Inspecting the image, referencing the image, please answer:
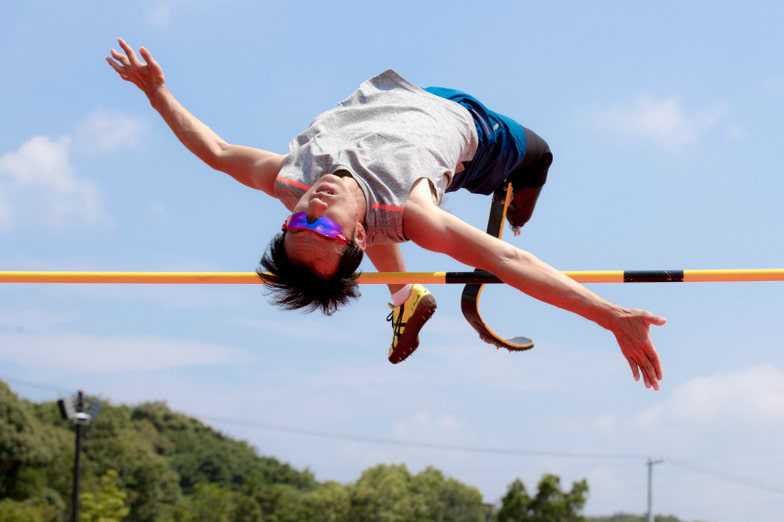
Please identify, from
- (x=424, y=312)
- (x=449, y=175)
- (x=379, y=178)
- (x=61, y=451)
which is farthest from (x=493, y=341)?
(x=61, y=451)

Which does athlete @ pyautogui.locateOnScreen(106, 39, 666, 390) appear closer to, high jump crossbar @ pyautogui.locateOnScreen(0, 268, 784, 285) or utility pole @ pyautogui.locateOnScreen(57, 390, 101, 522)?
high jump crossbar @ pyautogui.locateOnScreen(0, 268, 784, 285)

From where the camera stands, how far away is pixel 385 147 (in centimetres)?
358

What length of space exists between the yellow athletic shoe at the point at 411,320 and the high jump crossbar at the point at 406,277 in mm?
305

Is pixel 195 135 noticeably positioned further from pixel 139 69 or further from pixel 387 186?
pixel 387 186

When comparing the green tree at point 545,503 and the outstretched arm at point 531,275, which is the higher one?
the outstretched arm at point 531,275

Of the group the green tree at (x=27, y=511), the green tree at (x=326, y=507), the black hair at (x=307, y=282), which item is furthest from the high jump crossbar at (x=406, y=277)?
the green tree at (x=326, y=507)

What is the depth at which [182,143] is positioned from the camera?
4.23 meters

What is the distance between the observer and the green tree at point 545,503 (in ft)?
117

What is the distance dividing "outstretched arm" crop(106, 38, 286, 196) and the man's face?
474 millimetres

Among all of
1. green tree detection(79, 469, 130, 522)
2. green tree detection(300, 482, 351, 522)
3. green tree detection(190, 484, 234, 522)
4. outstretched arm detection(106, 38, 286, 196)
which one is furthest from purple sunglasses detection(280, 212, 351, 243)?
green tree detection(300, 482, 351, 522)

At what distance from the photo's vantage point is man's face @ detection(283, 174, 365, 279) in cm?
339

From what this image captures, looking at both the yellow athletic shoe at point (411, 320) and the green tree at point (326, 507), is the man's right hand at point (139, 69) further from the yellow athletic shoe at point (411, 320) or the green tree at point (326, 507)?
the green tree at point (326, 507)

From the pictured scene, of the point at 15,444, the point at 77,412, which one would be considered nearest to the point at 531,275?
the point at 77,412

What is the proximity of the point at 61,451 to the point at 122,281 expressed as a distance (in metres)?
31.9
